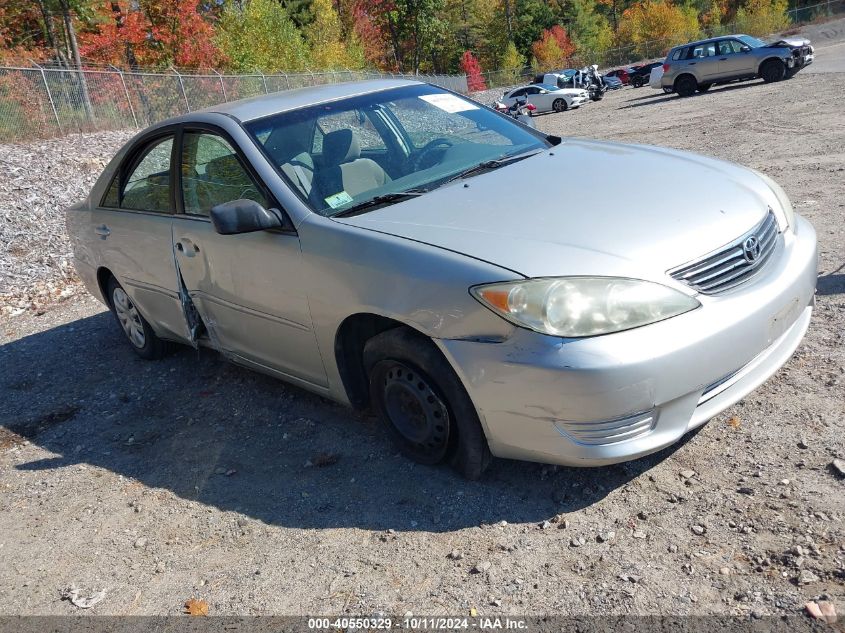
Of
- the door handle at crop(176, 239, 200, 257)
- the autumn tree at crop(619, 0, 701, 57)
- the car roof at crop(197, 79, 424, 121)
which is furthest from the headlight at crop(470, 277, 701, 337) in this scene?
the autumn tree at crop(619, 0, 701, 57)

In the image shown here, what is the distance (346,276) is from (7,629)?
1.91 meters

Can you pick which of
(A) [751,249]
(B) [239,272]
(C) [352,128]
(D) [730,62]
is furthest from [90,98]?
(D) [730,62]

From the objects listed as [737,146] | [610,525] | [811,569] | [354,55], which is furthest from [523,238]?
[354,55]

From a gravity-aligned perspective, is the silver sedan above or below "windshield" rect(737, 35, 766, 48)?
above

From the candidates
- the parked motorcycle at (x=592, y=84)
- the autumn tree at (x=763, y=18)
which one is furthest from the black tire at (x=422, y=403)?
the autumn tree at (x=763, y=18)

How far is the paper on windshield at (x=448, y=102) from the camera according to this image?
14.8ft

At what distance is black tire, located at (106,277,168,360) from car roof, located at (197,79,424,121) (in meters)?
1.76

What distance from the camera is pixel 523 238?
296 centimetres

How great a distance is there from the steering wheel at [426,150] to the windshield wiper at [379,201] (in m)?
0.30

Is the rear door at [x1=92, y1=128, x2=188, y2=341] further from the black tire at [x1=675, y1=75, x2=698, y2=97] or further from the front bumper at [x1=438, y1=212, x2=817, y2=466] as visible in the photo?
the black tire at [x1=675, y1=75, x2=698, y2=97]

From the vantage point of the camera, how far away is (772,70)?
75.9 feet

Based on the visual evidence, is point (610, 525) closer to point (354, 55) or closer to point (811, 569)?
point (811, 569)

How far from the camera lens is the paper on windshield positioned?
14.8 feet

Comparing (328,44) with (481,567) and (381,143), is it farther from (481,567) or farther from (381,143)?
(481,567)
